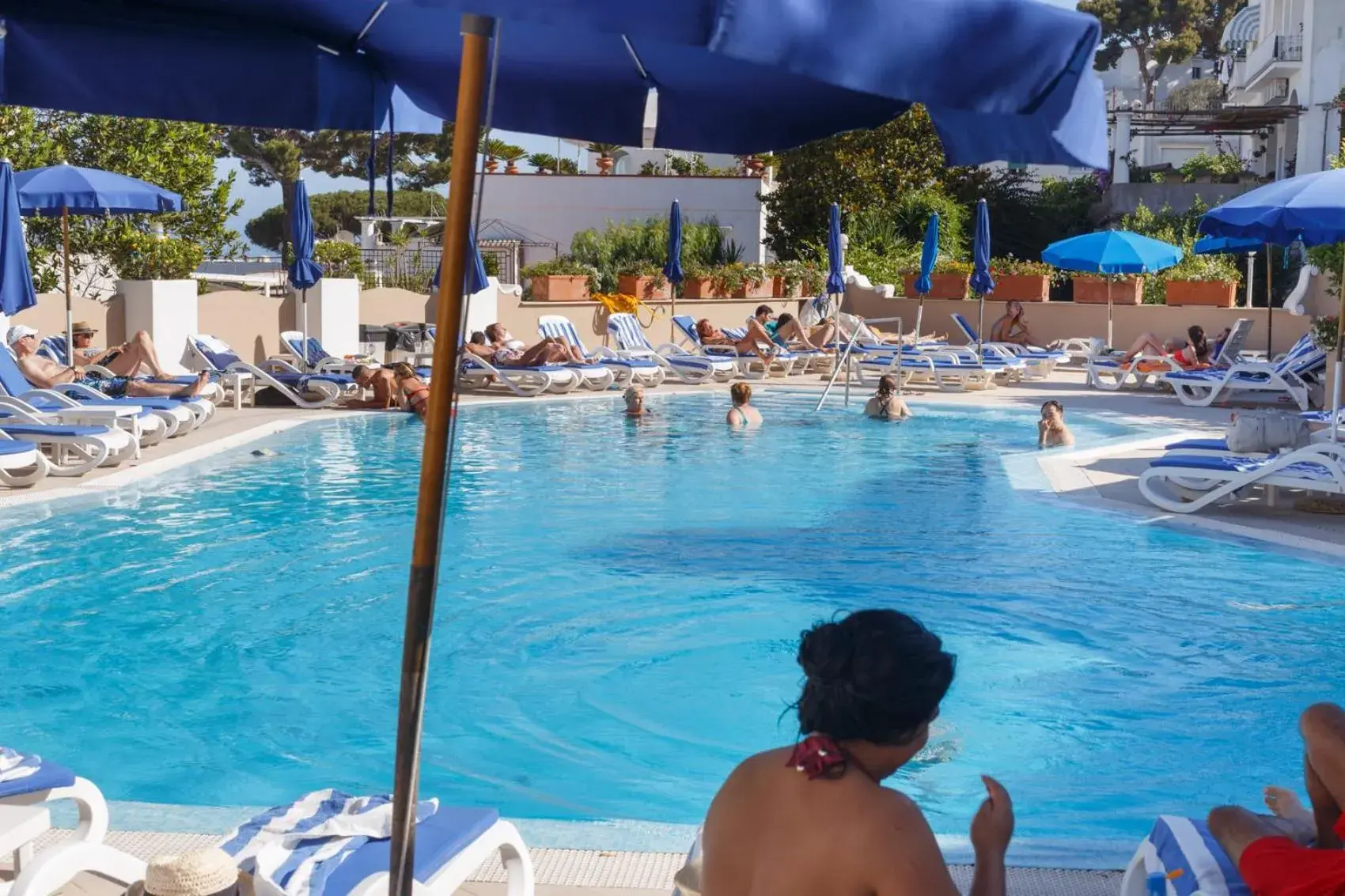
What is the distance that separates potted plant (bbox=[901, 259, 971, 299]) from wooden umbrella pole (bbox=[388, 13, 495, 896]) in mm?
21999

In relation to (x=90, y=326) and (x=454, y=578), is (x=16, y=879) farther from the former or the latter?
(x=90, y=326)

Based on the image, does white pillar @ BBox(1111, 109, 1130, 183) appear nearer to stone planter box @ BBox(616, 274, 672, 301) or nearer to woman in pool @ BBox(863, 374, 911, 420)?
stone planter box @ BBox(616, 274, 672, 301)

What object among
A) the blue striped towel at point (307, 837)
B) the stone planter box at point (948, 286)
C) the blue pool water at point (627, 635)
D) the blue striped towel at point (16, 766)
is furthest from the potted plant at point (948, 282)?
the blue striped towel at point (307, 837)

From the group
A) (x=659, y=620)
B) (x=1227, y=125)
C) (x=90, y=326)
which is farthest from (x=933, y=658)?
(x=1227, y=125)

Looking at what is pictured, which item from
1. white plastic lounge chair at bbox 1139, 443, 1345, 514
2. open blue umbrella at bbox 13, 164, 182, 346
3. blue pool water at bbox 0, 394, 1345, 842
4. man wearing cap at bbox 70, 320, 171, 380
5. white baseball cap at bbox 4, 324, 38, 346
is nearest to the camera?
blue pool water at bbox 0, 394, 1345, 842

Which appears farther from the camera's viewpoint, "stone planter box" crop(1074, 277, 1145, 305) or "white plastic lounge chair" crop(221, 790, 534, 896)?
"stone planter box" crop(1074, 277, 1145, 305)

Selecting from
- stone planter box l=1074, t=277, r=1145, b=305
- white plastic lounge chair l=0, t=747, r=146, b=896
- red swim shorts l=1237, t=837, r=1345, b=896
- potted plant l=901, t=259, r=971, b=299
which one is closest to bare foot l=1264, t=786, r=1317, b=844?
red swim shorts l=1237, t=837, r=1345, b=896

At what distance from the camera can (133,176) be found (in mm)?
18844

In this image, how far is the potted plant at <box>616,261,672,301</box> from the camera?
22.9m

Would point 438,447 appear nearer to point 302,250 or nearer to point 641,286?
point 302,250

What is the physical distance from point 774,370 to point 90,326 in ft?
28.4

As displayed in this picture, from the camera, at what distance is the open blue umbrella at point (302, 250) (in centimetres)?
1609

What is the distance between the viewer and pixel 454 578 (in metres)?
8.23

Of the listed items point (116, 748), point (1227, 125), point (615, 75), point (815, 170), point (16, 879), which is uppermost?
point (1227, 125)
